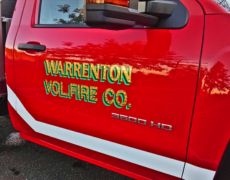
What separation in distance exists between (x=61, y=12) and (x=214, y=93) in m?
1.19

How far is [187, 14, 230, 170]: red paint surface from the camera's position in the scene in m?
0.99

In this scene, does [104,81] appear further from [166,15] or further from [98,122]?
[166,15]

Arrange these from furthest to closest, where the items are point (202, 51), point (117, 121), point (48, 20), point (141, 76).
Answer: point (48, 20)
point (117, 121)
point (141, 76)
point (202, 51)

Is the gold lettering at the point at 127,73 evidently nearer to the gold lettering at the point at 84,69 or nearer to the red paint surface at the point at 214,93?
the gold lettering at the point at 84,69

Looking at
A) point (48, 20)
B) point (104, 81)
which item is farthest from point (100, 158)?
point (48, 20)

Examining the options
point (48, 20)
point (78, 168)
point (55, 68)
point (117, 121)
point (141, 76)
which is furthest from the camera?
point (78, 168)

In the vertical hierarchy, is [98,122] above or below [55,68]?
below

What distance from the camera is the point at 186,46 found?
41.6 inches

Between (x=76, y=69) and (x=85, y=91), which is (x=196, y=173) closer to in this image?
(x=85, y=91)

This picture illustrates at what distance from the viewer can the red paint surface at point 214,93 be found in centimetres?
99

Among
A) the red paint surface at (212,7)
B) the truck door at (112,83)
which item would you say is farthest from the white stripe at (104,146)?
the red paint surface at (212,7)

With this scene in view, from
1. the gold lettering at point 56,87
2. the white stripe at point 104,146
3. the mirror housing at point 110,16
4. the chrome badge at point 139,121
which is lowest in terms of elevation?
the white stripe at point 104,146

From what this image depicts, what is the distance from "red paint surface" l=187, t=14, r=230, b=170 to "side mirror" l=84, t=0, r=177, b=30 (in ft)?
0.84

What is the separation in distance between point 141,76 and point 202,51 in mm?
337
